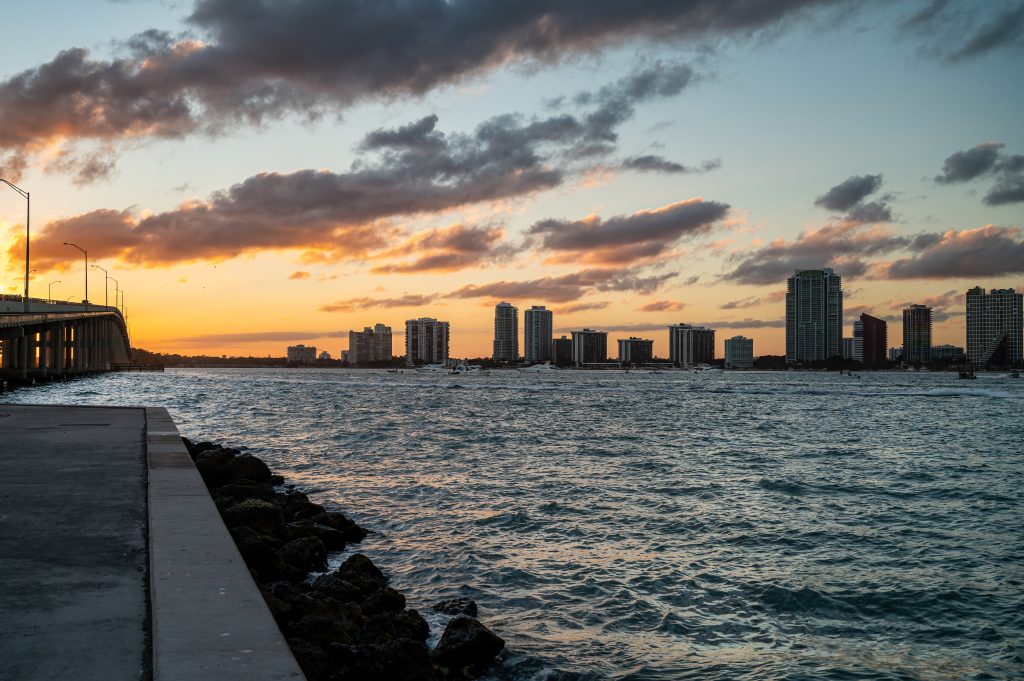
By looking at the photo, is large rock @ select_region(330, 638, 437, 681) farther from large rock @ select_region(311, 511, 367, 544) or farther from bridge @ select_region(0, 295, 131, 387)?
bridge @ select_region(0, 295, 131, 387)

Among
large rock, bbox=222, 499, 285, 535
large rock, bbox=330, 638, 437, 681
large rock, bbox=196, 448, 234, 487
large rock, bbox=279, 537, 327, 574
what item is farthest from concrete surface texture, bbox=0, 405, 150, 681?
large rock, bbox=196, 448, 234, 487

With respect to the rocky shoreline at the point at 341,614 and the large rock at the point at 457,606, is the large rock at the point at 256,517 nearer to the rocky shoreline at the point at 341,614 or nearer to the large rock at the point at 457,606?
the rocky shoreline at the point at 341,614

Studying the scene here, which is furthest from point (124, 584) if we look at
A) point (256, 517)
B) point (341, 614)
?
point (256, 517)

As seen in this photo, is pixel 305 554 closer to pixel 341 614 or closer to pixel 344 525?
pixel 344 525

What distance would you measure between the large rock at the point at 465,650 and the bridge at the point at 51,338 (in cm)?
7759

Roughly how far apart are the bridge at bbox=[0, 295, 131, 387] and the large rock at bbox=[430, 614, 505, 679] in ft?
255

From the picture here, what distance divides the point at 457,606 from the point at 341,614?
2712 mm

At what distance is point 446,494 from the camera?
24.5 m

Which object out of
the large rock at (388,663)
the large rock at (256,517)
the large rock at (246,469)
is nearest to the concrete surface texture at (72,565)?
the large rock at (256,517)

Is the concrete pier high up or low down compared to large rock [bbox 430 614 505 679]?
up

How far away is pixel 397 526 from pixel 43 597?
12.6 metres

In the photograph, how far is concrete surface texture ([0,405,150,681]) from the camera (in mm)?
6016

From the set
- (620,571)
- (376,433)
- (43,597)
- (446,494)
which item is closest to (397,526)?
(446,494)

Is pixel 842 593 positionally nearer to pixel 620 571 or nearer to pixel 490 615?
pixel 620 571
